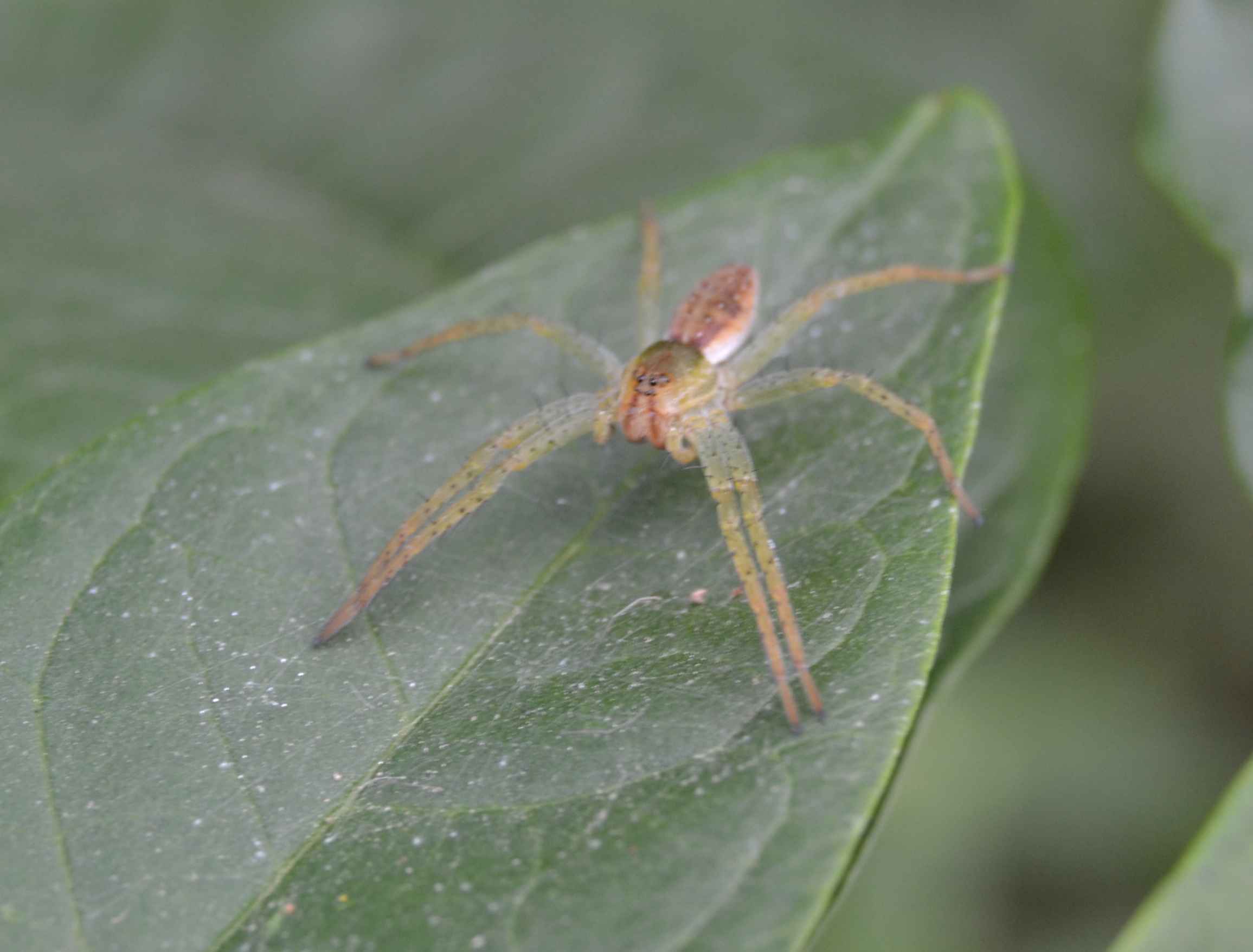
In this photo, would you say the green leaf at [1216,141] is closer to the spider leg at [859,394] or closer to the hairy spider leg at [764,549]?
the spider leg at [859,394]

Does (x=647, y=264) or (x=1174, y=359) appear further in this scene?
(x=1174, y=359)

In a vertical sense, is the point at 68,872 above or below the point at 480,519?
below

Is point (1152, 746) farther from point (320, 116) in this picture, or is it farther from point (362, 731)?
point (320, 116)

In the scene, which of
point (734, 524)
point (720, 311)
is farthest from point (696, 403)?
point (734, 524)

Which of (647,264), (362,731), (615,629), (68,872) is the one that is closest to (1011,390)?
(647,264)

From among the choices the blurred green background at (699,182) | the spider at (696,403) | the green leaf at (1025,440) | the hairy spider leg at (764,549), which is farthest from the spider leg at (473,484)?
the green leaf at (1025,440)

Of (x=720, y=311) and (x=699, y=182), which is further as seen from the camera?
(x=699, y=182)

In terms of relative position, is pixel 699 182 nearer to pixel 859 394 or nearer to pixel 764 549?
pixel 859 394
